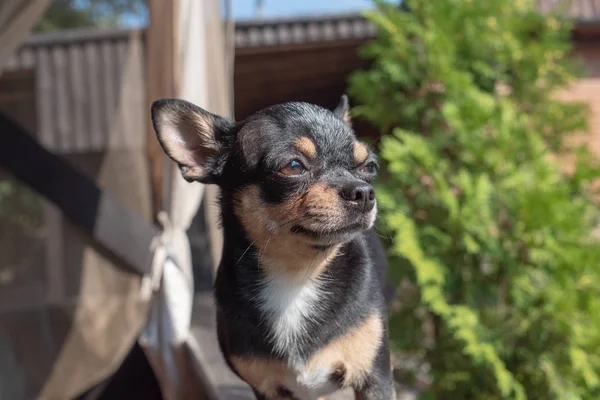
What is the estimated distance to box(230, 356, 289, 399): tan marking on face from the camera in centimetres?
160

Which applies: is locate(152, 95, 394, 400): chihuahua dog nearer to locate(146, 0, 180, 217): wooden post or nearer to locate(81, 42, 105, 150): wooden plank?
locate(146, 0, 180, 217): wooden post

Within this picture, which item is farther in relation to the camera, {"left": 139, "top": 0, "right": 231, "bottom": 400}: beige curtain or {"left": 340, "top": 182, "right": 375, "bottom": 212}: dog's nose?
{"left": 139, "top": 0, "right": 231, "bottom": 400}: beige curtain

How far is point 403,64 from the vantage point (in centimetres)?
383

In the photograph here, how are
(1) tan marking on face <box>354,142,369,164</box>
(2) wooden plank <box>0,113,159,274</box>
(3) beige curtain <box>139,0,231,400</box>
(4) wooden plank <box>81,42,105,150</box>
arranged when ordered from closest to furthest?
(1) tan marking on face <box>354,142,369,164</box>, (3) beige curtain <box>139,0,231,400</box>, (2) wooden plank <box>0,113,159,274</box>, (4) wooden plank <box>81,42,105,150</box>

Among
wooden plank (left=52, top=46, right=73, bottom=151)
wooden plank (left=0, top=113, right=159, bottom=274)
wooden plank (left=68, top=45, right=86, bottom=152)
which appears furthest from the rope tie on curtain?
wooden plank (left=52, top=46, right=73, bottom=151)

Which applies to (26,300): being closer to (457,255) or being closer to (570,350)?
(457,255)

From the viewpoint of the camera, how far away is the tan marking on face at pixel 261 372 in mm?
1596

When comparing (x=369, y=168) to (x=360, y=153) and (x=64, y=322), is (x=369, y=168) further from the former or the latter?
(x=64, y=322)

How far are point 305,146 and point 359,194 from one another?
19 cm

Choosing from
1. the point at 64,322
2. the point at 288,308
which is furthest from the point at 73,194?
the point at 288,308

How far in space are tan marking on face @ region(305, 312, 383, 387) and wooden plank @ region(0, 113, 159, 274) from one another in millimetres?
2545

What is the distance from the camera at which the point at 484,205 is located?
3215 mm

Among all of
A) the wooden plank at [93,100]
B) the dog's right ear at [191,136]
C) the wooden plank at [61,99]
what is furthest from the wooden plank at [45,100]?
the dog's right ear at [191,136]

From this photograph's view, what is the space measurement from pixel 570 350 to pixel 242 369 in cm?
203
